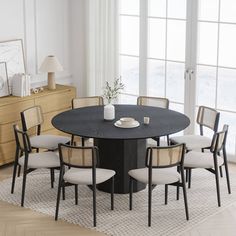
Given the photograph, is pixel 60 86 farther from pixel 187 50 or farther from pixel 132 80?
pixel 187 50

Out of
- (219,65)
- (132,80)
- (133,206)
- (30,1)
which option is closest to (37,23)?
(30,1)

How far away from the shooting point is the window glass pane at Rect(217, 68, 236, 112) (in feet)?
27.5

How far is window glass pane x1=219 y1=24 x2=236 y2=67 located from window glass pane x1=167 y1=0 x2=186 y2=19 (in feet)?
1.94

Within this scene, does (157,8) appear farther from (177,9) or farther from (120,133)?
(120,133)

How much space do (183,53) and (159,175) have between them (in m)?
2.47

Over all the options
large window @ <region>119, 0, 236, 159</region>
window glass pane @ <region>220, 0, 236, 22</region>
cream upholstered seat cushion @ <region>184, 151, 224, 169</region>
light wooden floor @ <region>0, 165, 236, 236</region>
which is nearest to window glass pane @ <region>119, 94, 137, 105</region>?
large window @ <region>119, 0, 236, 159</region>

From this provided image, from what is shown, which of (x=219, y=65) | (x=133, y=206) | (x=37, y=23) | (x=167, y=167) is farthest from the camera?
(x=37, y=23)

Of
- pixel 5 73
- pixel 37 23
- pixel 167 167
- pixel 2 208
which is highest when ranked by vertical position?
pixel 37 23

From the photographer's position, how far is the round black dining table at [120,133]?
23.1 feet

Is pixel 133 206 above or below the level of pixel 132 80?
below

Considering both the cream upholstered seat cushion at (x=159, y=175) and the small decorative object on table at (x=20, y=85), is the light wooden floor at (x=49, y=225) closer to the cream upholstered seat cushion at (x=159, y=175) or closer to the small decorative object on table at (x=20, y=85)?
the cream upholstered seat cushion at (x=159, y=175)

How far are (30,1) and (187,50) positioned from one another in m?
2.20

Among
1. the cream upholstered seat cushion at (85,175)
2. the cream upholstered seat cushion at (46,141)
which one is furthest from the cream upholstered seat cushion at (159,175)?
the cream upholstered seat cushion at (46,141)

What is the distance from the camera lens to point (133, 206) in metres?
7.09
